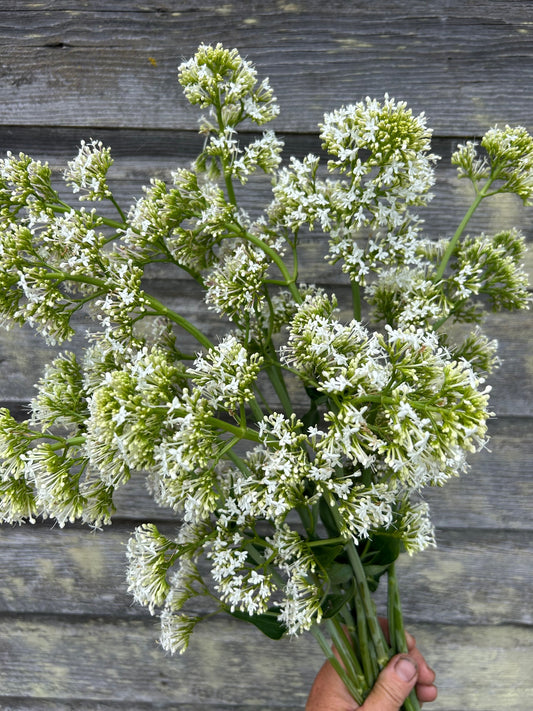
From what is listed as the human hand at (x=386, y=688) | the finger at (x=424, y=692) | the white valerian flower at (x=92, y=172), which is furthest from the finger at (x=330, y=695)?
the white valerian flower at (x=92, y=172)

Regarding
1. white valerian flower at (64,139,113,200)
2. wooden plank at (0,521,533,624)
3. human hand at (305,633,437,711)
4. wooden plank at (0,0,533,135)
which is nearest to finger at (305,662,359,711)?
human hand at (305,633,437,711)

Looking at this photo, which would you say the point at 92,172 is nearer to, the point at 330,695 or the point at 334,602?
the point at 334,602

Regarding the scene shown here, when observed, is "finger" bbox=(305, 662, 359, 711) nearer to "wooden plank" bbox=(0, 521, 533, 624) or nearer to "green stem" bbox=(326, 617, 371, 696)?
"green stem" bbox=(326, 617, 371, 696)

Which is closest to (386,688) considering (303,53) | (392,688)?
(392,688)

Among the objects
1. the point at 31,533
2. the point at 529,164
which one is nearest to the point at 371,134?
the point at 529,164

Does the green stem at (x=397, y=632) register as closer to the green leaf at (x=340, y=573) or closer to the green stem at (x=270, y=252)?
the green leaf at (x=340, y=573)

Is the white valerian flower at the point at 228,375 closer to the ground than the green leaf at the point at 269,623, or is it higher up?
higher up

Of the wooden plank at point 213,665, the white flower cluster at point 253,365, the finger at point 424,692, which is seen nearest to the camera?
the white flower cluster at point 253,365
